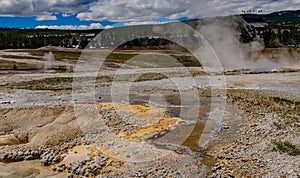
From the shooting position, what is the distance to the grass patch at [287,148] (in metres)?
14.4

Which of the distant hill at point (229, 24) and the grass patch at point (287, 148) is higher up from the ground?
the distant hill at point (229, 24)

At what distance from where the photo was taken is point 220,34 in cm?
6047

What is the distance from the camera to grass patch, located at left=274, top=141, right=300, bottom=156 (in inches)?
566

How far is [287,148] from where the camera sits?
14.9 meters

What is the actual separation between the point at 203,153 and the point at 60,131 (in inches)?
308

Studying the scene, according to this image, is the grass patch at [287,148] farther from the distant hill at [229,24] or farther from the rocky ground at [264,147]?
the distant hill at [229,24]

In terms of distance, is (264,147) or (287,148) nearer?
(287,148)

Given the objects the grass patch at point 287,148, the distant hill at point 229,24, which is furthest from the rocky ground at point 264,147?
the distant hill at point 229,24

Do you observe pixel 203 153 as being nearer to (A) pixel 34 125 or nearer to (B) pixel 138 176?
(B) pixel 138 176

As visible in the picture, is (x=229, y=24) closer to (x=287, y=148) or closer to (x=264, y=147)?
(x=264, y=147)

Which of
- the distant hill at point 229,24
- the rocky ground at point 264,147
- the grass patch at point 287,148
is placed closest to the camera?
the rocky ground at point 264,147

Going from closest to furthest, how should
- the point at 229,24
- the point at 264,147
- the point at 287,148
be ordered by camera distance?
the point at 287,148 → the point at 264,147 → the point at 229,24

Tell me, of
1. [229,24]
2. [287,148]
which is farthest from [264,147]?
[229,24]

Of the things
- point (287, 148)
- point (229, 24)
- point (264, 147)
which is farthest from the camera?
point (229, 24)
